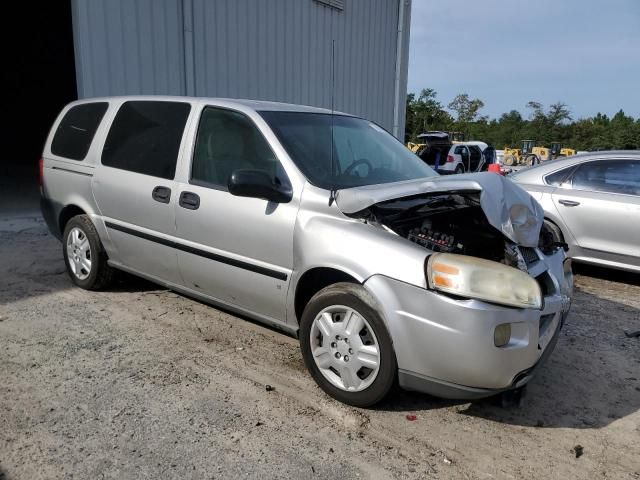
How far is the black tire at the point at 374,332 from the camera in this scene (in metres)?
2.72

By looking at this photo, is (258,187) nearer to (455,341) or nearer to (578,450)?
(455,341)

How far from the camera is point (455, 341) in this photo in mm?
2525

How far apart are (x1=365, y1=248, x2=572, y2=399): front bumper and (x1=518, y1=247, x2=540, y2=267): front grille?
0.33 meters

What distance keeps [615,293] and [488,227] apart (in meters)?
2.93

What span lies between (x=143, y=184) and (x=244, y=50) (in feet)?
21.2

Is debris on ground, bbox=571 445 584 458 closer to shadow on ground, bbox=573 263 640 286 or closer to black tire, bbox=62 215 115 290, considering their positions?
black tire, bbox=62 215 115 290

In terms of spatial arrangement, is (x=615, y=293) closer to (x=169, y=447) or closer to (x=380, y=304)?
(x=380, y=304)

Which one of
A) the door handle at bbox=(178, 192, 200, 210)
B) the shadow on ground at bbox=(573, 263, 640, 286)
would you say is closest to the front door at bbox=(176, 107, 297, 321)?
the door handle at bbox=(178, 192, 200, 210)

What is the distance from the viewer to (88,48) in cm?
740

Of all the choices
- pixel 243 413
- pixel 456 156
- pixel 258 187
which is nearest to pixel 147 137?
pixel 258 187

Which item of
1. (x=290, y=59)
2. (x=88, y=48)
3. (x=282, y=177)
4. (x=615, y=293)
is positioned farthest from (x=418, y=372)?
(x=290, y=59)

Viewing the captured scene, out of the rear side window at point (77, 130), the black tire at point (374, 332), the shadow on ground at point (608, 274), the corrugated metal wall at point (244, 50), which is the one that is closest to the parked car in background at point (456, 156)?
the corrugated metal wall at point (244, 50)

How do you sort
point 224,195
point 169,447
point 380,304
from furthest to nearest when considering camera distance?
point 224,195
point 380,304
point 169,447

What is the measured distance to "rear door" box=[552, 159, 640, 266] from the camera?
5367 mm
